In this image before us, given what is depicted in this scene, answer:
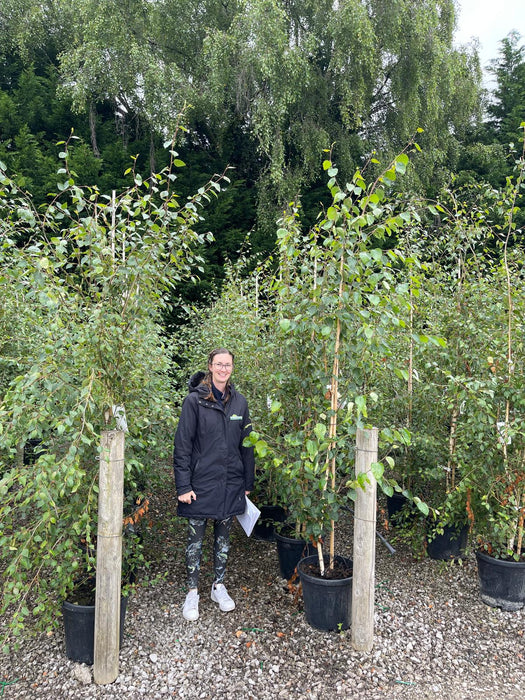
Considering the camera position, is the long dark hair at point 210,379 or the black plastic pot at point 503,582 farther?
the black plastic pot at point 503,582

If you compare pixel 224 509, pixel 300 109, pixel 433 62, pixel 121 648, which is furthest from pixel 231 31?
pixel 121 648

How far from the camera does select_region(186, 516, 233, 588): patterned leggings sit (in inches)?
109

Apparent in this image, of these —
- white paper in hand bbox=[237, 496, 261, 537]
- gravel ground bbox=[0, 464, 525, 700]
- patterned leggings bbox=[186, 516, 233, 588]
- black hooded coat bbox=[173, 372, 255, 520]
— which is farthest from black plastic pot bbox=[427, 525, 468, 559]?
black hooded coat bbox=[173, 372, 255, 520]

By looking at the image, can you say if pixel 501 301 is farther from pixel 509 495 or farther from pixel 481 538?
pixel 481 538

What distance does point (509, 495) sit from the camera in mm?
2875

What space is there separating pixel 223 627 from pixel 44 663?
0.91m

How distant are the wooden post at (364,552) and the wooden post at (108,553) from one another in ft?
3.75

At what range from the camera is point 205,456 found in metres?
2.71

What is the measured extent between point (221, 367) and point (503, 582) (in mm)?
2122

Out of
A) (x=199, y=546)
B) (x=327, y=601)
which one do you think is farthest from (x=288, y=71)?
(x=327, y=601)

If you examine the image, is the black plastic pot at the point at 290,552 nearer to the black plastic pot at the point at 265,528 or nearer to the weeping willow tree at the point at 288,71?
the black plastic pot at the point at 265,528

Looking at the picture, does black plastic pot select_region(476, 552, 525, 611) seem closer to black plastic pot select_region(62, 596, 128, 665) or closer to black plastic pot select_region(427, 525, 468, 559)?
black plastic pot select_region(427, 525, 468, 559)

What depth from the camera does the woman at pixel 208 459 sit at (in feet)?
8.81

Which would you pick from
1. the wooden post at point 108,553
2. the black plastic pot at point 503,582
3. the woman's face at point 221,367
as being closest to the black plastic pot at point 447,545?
the black plastic pot at point 503,582
